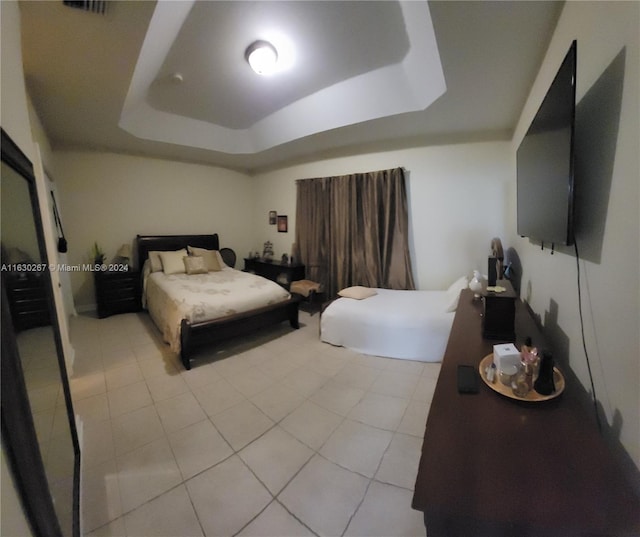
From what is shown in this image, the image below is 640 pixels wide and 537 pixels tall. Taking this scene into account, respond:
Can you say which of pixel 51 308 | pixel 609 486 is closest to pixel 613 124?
pixel 609 486

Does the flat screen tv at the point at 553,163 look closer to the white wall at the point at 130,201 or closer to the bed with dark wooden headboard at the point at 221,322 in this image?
the bed with dark wooden headboard at the point at 221,322

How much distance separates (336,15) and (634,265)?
2.23 m

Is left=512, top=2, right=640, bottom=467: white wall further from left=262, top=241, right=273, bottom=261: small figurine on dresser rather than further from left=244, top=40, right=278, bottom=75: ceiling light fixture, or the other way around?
left=262, top=241, right=273, bottom=261: small figurine on dresser

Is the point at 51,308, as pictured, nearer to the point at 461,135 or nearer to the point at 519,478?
the point at 519,478

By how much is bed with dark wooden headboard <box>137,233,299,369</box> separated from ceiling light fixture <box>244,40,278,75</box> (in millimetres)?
2307

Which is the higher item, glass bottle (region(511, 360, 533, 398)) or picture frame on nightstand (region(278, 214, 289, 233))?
picture frame on nightstand (region(278, 214, 289, 233))

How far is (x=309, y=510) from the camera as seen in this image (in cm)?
116

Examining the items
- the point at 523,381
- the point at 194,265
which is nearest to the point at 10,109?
the point at 523,381

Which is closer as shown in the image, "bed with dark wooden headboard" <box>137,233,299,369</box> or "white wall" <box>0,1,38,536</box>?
"white wall" <box>0,1,38,536</box>

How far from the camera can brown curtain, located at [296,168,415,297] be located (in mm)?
3355

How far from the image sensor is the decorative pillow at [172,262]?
3.70 meters

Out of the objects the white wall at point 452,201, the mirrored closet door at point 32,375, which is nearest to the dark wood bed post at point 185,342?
the mirrored closet door at point 32,375

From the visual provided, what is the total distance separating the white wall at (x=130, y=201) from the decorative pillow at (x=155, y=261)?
21.1 inches

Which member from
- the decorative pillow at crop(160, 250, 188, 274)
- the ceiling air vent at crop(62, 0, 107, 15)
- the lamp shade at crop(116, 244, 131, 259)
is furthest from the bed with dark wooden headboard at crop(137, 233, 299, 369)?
the ceiling air vent at crop(62, 0, 107, 15)
